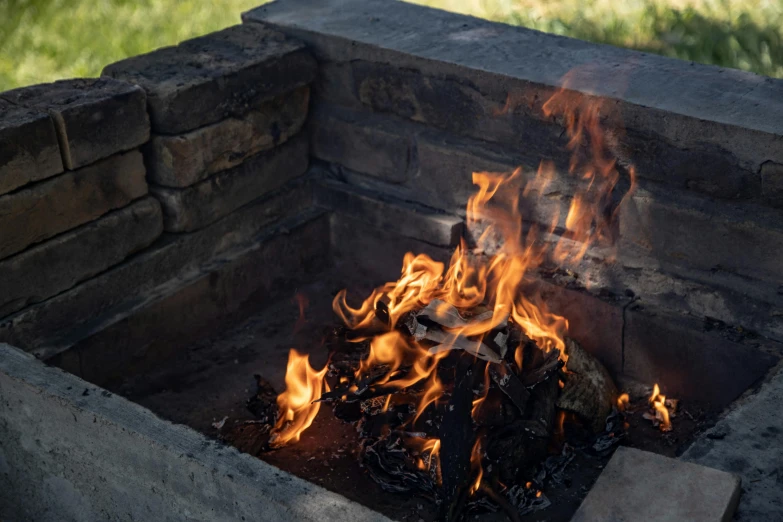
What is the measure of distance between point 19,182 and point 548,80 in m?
2.00

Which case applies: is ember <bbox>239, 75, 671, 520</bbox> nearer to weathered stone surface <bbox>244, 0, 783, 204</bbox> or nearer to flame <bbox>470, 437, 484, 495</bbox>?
flame <bbox>470, 437, 484, 495</bbox>

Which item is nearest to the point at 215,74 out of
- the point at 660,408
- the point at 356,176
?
the point at 356,176

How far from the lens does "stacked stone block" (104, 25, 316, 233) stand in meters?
3.79

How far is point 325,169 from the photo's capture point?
15.0ft

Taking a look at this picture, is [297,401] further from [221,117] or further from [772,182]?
[772,182]

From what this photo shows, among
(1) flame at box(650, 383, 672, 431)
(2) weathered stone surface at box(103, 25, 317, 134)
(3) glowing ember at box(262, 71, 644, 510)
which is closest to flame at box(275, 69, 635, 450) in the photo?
(3) glowing ember at box(262, 71, 644, 510)

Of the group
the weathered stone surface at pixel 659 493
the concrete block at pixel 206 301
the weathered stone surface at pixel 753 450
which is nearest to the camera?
the weathered stone surface at pixel 659 493

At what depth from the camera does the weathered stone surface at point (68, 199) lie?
3.38 meters

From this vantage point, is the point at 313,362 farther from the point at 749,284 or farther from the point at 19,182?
the point at 749,284

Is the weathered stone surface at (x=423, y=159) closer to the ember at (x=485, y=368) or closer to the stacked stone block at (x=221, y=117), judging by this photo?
the ember at (x=485, y=368)

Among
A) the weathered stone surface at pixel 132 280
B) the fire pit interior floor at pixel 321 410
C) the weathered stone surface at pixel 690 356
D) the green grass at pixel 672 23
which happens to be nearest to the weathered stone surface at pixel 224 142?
the weathered stone surface at pixel 132 280

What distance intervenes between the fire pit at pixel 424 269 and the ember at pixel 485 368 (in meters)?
0.01

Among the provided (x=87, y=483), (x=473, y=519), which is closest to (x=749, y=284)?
(x=473, y=519)

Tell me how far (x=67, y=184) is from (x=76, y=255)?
277mm
